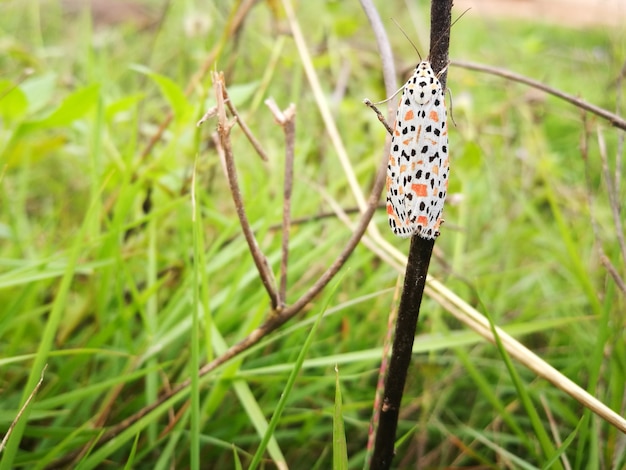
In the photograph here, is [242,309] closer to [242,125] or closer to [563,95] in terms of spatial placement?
[242,125]

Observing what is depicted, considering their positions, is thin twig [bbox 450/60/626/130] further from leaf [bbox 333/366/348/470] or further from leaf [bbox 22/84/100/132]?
leaf [bbox 22/84/100/132]

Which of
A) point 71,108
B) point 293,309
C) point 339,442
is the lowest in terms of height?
point 339,442

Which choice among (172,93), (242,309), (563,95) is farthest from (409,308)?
(172,93)

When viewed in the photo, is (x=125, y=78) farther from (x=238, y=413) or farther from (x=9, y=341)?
(x=238, y=413)

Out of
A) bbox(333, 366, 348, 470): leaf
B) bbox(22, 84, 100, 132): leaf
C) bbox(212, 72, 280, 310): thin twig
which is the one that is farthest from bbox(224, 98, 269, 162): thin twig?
bbox(22, 84, 100, 132): leaf

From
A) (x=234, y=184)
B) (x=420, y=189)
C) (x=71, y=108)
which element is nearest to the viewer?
(x=420, y=189)
